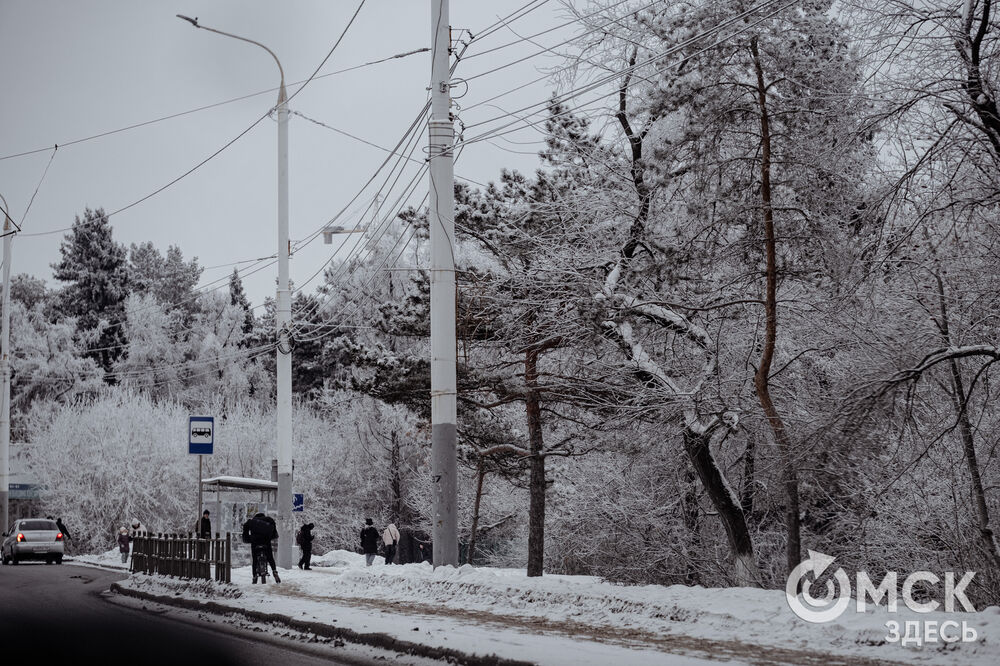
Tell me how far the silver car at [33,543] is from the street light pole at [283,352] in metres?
11.3

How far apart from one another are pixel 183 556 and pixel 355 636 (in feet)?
35.4

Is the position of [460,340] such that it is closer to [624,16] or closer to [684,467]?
[684,467]

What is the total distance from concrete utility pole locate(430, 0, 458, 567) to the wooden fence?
16.5 ft

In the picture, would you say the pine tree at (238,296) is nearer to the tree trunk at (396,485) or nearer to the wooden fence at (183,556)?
the tree trunk at (396,485)

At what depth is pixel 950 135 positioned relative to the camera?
1198cm

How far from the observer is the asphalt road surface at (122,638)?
1059 centimetres

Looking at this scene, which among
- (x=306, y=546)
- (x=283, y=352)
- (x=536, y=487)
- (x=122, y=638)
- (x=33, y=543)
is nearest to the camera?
(x=122, y=638)

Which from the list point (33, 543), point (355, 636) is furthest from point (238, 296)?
point (355, 636)

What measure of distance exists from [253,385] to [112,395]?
38.6 ft

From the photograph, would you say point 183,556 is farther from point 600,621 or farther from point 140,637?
point 600,621

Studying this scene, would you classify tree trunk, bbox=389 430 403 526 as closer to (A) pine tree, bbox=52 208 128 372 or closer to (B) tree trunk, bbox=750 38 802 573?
(A) pine tree, bbox=52 208 128 372

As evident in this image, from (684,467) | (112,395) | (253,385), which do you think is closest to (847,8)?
(684,467)

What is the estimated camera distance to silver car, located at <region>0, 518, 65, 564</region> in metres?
35.0

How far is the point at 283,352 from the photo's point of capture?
1059 inches
